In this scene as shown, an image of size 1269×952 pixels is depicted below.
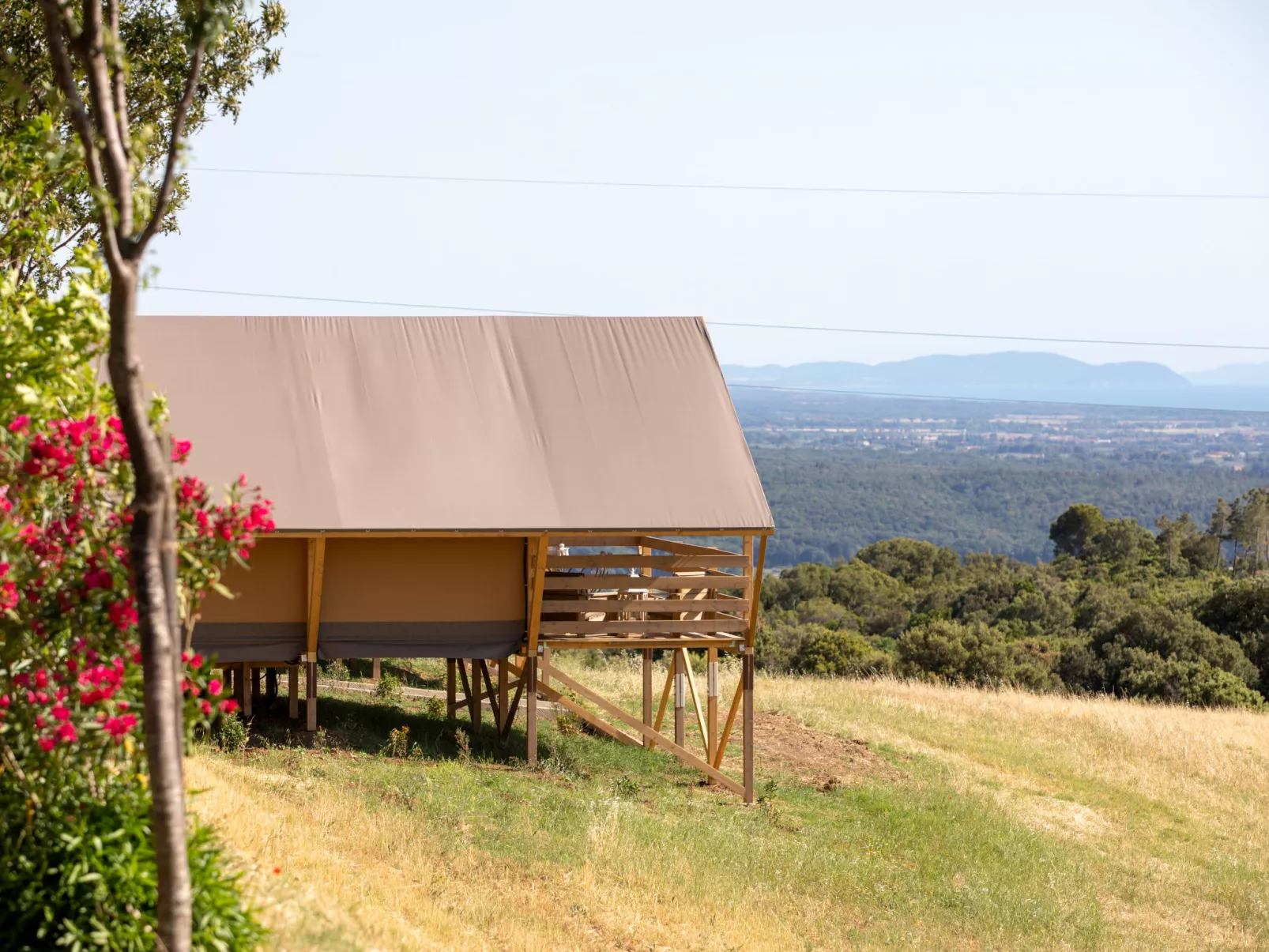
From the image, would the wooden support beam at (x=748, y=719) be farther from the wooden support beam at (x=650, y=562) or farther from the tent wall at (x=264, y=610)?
the tent wall at (x=264, y=610)

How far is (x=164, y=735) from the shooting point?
5102 millimetres

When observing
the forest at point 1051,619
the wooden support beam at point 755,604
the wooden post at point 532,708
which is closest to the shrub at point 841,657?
the forest at point 1051,619

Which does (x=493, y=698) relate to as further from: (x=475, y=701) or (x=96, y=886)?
(x=96, y=886)

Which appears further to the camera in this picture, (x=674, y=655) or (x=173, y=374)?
(x=674, y=655)

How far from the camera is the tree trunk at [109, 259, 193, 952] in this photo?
504 centimetres

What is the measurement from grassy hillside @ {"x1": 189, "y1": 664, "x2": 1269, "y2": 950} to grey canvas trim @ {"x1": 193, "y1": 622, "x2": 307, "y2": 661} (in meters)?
1.03

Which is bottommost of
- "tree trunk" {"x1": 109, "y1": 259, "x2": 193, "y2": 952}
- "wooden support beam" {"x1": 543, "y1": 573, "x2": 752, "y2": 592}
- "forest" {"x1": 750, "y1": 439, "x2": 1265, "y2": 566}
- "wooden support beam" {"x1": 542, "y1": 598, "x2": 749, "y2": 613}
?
"forest" {"x1": 750, "y1": 439, "x2": 1265, "y2": 566}

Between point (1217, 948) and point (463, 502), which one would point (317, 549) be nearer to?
point (463, 502)

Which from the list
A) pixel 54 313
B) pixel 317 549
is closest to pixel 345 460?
pixel 317 549

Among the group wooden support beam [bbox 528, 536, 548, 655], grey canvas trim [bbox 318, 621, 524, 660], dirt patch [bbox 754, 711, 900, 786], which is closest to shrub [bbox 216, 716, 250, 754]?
A: grey canvas trim [bbox 318, 621, 524, 660]

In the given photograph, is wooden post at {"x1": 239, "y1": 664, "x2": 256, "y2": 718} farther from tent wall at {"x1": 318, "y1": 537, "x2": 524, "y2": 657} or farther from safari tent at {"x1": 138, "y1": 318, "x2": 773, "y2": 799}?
tent wall at {"x1": 318, "y1": 537, "x2": 524, "y2": 657}

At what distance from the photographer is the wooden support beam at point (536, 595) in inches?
553

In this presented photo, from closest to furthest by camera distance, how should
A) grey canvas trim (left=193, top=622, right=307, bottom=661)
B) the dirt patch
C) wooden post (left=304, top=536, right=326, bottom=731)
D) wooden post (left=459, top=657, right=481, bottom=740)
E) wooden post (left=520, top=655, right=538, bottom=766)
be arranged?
wooden post (left=304, top=536, right=326, bottom=731) → grey canvas trim (left=193, top=622, right=307, bottom=661) → wooden post (left=520, top=655, right=538, bottom=766) → wooden post (left=459, top=657, right=481, bottom=740) → the dirt patch

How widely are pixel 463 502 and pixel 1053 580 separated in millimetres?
36917
